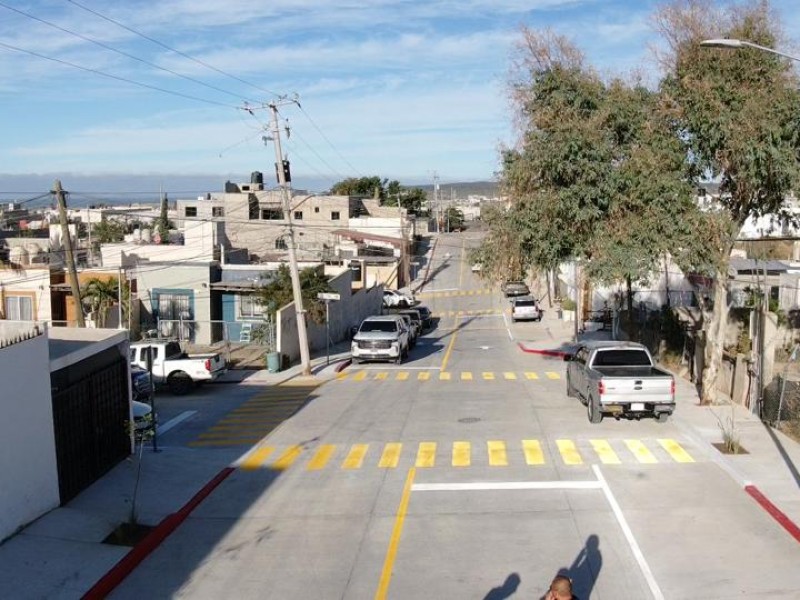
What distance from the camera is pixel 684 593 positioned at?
10.1m

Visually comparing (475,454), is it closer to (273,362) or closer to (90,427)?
(90,427)

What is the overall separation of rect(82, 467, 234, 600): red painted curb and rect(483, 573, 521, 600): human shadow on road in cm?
469

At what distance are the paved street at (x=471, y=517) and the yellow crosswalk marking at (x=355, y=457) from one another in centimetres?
5

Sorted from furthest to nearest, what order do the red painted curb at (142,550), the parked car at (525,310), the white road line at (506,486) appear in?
the parked car at (525,310) < the white road line at (506,486) < the red painted curb at (142,550)

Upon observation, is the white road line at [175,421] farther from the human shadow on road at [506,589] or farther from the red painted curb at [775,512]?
the red painted curb at [775,512]

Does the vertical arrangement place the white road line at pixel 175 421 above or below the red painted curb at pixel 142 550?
below

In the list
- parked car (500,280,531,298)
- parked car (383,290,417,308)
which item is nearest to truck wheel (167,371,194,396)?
parked car (383,290,417,308)

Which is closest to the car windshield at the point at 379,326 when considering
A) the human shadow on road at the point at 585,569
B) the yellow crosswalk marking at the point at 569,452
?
the yellow crosswalk marking at the point at 569,452

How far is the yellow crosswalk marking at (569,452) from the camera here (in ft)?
55.1

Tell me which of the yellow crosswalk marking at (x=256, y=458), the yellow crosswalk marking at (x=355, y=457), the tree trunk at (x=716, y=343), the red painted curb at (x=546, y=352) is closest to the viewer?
the yellow crosswalk marking at (x=355, y=457)

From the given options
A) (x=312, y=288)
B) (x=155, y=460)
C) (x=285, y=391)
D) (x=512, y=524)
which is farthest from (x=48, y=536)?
(x=312, y=288)

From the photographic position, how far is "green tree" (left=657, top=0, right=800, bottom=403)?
775 inches

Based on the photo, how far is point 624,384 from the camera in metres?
19.5

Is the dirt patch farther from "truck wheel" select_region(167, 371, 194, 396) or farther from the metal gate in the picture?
"truck wheel" select_region(167, 371, 194, 396)
